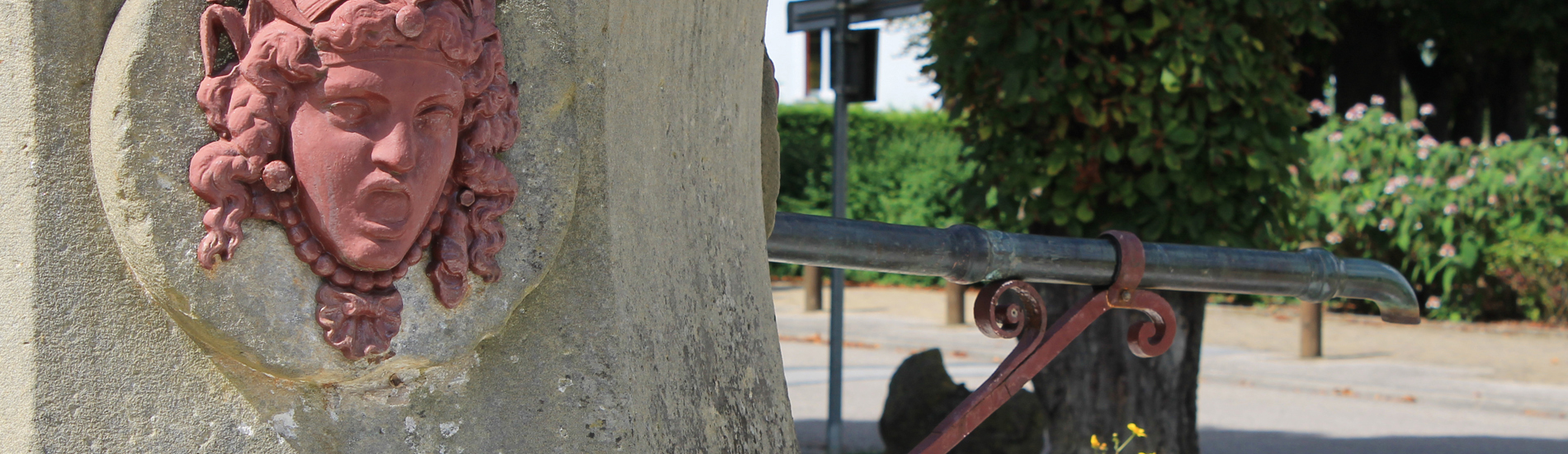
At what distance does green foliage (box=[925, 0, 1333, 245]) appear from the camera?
434cm

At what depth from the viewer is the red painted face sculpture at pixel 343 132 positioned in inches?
45.5

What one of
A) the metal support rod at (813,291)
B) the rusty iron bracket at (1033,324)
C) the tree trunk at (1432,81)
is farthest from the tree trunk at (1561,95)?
the rusty iron bracket at (1033,324)

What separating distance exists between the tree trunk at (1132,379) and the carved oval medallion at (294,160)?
3668mm

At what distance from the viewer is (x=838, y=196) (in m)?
6.33

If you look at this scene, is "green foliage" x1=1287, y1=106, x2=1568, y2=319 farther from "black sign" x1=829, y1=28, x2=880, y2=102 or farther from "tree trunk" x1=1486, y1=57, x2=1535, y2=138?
"tree trunk" x1=1486, y1=57, x2=1535, y2=138

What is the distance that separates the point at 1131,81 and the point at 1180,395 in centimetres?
120

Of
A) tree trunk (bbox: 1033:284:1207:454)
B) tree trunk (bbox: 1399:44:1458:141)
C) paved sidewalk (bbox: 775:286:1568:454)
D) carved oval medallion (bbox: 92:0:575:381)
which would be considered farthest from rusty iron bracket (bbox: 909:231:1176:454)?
tree trunk (bbox: 1399:44:1458:141)

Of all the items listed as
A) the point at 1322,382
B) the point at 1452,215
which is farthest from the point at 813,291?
the point at 1452,215

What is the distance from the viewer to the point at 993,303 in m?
2.03

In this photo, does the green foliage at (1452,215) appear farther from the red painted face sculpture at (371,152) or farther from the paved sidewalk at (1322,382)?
the red painted face sculpture at (371,152)

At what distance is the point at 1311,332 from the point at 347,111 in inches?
387

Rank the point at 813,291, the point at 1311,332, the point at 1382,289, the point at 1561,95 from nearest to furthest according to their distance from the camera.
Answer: the point at 1382,289 → the point at 1311,332 → the point at 813,291 → the point at 1561,95

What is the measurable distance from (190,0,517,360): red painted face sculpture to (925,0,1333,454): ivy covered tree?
11.3ft

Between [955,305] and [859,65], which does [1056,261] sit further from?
[955,305]
